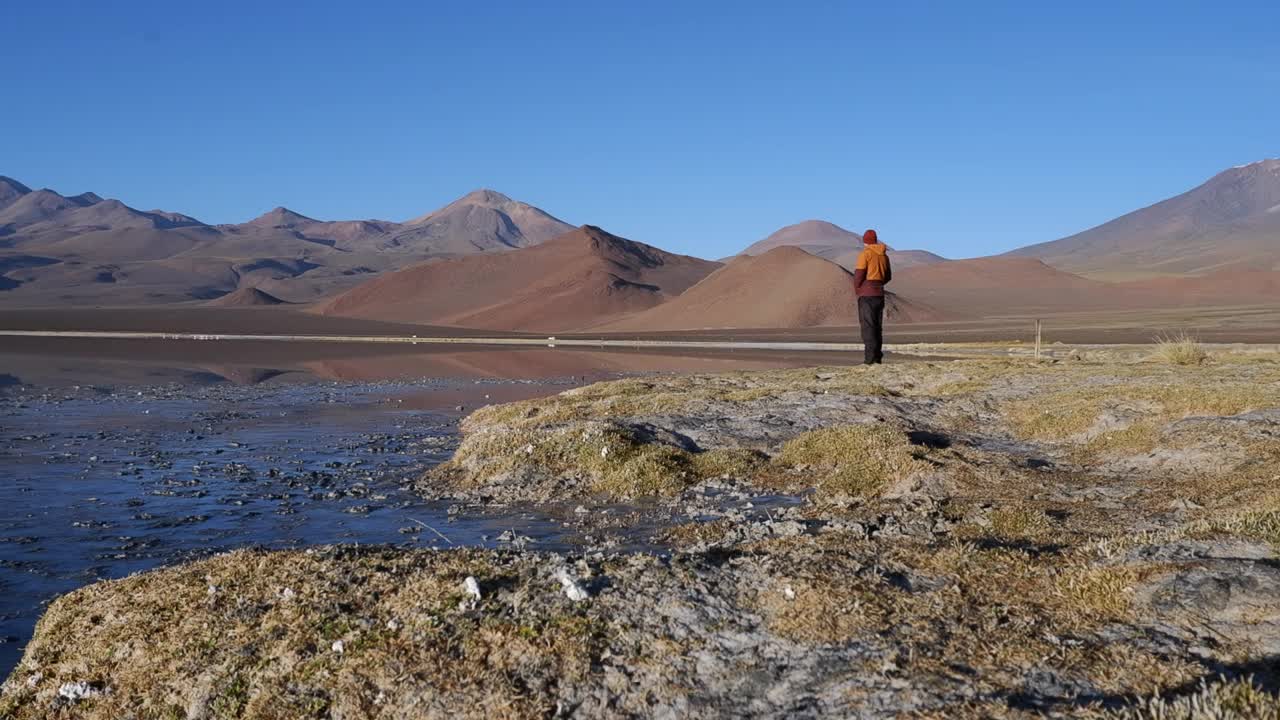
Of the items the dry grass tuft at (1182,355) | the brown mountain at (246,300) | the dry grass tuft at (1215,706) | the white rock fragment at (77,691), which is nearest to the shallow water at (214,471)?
the white rock fragment at (77,691)

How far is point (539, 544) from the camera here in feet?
29.7

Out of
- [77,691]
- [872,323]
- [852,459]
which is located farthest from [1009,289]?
[77,691]

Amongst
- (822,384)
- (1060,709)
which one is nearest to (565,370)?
(822,384)

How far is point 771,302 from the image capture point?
9681 centimetres

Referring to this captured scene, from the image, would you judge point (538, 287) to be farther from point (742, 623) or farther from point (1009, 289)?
point (742, 623)

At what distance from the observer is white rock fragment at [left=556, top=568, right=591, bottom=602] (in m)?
5.66

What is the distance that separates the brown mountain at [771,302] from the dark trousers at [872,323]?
213 ft

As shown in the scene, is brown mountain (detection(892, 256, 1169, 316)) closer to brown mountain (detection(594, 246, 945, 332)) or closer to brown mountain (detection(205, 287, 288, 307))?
brown mountain (detection(594, 246, 945, 332))

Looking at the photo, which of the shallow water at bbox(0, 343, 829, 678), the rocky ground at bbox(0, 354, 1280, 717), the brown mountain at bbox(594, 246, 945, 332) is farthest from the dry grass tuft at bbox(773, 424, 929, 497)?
the brown mountain at bbox(594, 246, 945, 332)

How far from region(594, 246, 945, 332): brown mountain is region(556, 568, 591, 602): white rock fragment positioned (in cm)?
8191

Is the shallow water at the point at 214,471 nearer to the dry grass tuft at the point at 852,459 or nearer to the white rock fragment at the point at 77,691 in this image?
the white rock fragment at the point at 77,691

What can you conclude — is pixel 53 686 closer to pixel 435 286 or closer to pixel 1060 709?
pixel 1060 709

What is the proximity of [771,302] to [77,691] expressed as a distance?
304 ft

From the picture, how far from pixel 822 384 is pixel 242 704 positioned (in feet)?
50.6
